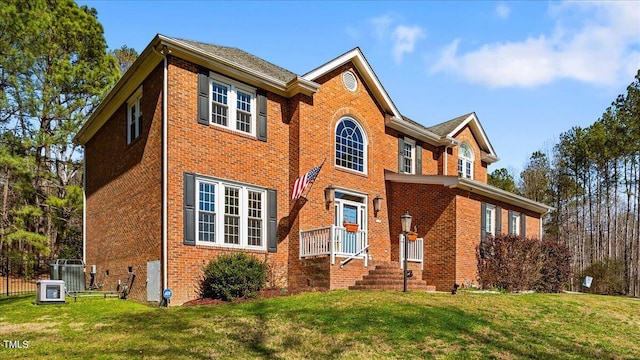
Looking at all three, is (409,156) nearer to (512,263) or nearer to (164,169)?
(512,263)

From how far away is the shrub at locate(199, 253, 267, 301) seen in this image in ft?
42.1

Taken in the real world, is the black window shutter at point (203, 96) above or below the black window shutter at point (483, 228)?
above

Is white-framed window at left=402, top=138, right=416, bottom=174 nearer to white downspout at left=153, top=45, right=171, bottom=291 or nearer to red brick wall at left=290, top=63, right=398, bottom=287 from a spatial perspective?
red brick wall at left=290, top=63, right=398, bottom=287

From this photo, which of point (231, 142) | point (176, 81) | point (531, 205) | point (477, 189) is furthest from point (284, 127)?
point (531, 205)

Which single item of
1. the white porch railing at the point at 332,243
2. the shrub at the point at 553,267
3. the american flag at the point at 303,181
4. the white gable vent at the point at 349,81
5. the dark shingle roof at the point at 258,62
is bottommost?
the shrub at the point at 553,267

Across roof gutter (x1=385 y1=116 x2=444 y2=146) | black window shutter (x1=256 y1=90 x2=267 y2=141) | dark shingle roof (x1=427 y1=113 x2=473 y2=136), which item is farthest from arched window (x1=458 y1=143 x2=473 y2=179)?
black window shutter (x1=256 y1=90 x2=267 y2=141)

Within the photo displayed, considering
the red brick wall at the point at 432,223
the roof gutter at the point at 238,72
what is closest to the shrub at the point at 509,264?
the red brick wall at the point at 432,223

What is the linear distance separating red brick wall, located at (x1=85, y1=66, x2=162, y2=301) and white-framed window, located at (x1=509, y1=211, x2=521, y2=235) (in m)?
15.6

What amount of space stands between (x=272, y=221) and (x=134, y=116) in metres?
5.54

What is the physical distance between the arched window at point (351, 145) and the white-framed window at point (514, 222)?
833 cm

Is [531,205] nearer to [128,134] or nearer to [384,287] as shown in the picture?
[384,287]

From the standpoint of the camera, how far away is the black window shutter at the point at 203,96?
45.0 ft

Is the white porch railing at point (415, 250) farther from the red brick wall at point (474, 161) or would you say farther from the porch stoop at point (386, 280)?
the red brick wall at point (474, 161)

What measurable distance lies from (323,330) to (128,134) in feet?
33.1
